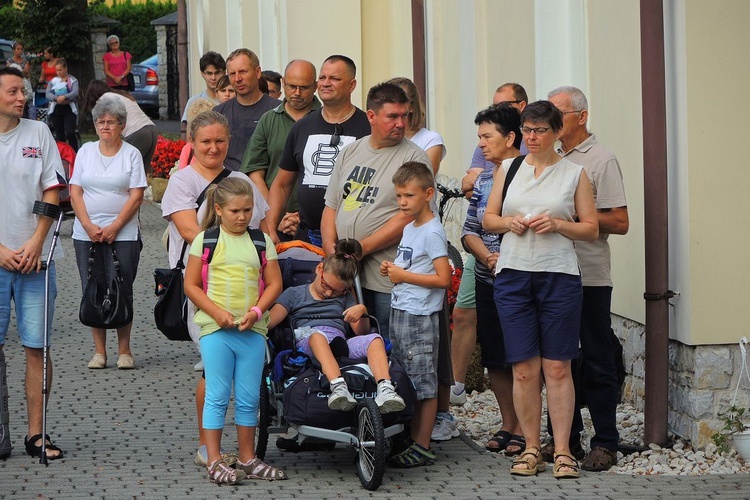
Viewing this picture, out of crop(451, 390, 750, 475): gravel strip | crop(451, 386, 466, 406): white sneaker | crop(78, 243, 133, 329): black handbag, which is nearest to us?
crop(451, 390, 750, 475): gravel strip

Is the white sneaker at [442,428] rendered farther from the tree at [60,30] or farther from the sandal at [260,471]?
the tree at [60,30]

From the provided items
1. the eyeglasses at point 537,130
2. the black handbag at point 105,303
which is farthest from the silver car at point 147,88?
the eyeglasses at point 537,130

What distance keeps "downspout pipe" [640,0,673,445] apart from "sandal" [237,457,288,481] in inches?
81.4

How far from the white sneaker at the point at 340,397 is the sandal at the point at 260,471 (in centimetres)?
51

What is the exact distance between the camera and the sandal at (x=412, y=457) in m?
7.06

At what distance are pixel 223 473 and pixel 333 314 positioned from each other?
Answer: 3.21ft

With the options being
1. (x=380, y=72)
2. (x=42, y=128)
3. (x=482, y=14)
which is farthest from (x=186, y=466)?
(x=380, y=72)

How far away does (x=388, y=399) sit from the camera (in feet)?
21.6

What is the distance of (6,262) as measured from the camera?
717 cm

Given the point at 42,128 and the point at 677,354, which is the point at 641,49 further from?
the point at 42,128

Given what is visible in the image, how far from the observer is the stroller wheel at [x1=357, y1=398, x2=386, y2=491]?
21.2ft

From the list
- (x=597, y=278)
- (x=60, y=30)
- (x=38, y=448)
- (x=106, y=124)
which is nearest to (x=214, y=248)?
(x=38, y=448)

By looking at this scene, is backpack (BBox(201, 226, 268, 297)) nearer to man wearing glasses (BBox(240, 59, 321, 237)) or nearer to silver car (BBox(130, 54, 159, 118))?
man wearing glasses (BBox(240, 59, 321, 237))

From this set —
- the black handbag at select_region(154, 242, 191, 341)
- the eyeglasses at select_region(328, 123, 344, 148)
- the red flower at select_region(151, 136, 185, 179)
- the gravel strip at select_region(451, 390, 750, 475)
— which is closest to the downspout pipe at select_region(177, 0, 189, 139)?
the red flower at select_region(151, 136, 185, 179)
